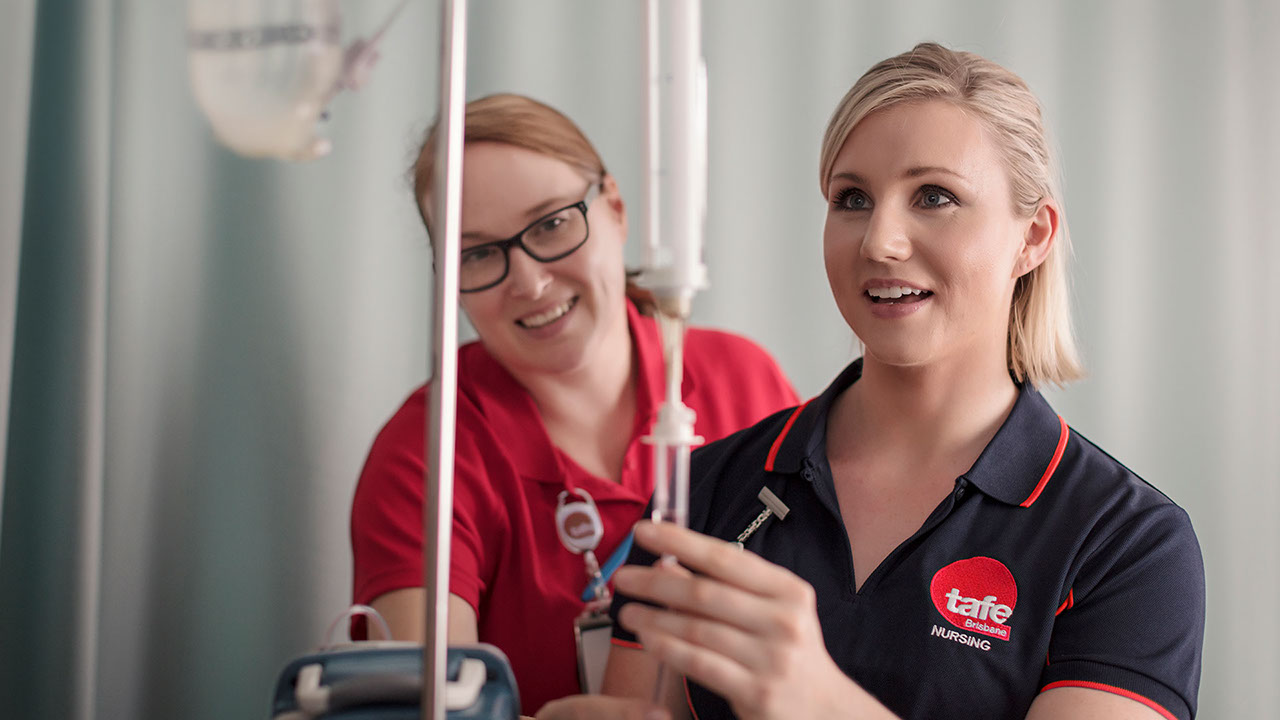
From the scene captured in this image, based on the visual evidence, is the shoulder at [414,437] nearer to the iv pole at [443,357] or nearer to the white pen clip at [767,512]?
the white pen clip at [767,512]

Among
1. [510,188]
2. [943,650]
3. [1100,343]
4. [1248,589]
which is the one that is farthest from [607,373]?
[1248,589]

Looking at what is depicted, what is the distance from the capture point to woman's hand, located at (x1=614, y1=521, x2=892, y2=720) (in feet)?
2.15

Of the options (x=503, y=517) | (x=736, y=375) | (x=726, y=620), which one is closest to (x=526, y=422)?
(x=503, y=517)

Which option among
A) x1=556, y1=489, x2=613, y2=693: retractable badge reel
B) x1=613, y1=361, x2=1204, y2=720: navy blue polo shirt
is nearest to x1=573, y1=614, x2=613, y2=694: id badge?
x1=556, y1=489, x2=613, y2=693: retractable badge reel

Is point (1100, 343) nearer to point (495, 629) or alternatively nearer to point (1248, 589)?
point (1248, 589)

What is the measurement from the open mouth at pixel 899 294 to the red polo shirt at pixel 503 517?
59 cm

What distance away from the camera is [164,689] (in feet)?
4.99

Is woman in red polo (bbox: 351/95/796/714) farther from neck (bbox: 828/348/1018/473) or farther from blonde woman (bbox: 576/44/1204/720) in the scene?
neck (bbox: 828/348/1018/473)

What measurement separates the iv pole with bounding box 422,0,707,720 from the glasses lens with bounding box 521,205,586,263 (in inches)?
33.6

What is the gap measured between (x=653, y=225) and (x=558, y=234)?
89 cm

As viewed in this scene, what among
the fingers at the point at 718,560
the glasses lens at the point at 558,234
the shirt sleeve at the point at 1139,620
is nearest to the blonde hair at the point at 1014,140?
the shirt sleeve at the point at 1139,620

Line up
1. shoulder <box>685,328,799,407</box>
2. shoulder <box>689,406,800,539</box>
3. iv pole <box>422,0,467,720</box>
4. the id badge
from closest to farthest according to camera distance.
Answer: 1. iv pole <box>422,0,467,720</box>
2. shoulder <box>689,406,800,539</box>
3. the id badge
4. shoulder <box>685,328,799,407</box>

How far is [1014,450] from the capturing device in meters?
1.03

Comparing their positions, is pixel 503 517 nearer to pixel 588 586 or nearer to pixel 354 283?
pixel 588 586
